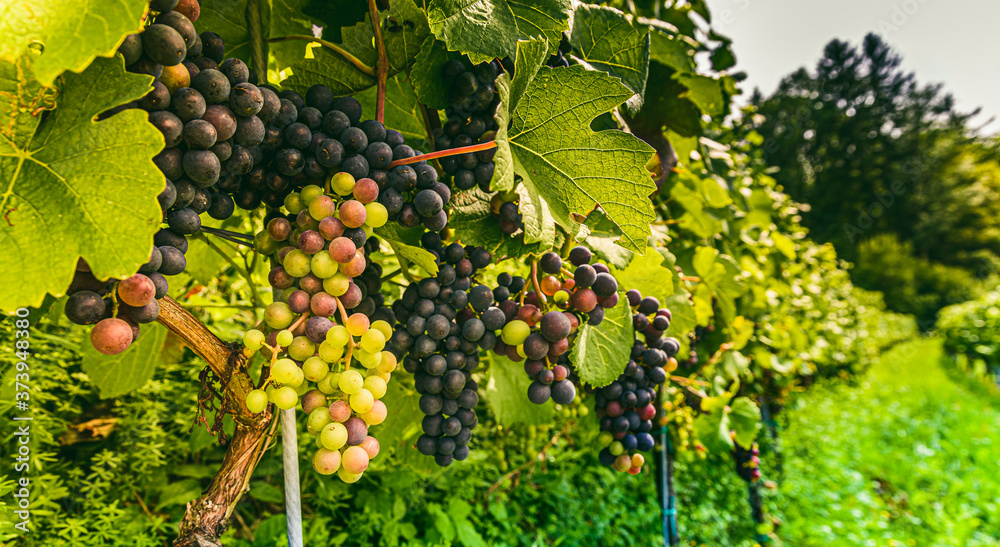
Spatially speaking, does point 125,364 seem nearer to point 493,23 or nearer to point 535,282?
point 535,282

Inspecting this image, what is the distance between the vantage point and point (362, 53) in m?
0.80

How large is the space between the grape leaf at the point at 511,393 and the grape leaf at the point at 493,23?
705 mm

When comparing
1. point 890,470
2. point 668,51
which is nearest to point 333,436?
point 668,51

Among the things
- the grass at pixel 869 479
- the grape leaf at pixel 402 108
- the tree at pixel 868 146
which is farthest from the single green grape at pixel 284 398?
the tree at pixel 868 146

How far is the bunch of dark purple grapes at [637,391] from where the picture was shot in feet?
3.79

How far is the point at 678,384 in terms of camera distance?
192 centimetres

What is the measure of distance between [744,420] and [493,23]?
1842 millimetres

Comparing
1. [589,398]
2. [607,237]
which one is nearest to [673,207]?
[589,398]

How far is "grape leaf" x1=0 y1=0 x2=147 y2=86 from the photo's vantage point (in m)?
0.39

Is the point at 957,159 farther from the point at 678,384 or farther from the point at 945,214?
the point at 678,384

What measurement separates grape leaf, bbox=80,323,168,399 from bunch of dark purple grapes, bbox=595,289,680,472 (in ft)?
3.35

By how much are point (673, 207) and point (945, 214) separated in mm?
29574

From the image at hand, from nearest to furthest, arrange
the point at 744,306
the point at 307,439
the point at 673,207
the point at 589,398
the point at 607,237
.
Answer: the point at 607,237 < the point at 307,439 < the point at 589,398 < the point at 673,207 < the point at 744,306

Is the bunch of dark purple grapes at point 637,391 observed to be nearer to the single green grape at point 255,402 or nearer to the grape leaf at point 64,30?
the single green grape at point 255,402
